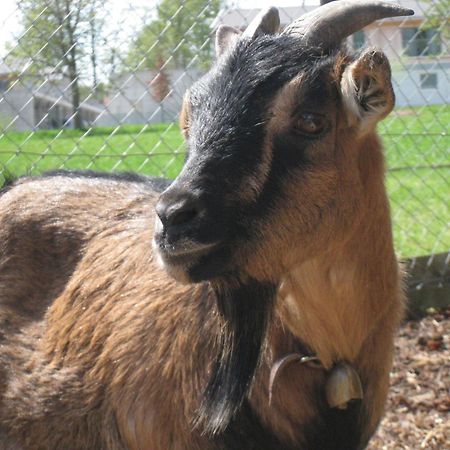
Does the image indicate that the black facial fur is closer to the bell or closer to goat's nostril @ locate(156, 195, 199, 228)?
goat's nostril @ locate(156, 195, 199, 228)

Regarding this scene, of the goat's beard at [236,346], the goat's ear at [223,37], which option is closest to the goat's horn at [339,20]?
the goat's ear at [223,37]

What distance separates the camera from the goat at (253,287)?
3402 millimetres

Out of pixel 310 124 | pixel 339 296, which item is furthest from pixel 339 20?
pixel 339 296

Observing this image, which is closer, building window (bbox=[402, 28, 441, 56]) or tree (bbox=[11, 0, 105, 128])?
tree (bbox=[11, 0, 105, 128])

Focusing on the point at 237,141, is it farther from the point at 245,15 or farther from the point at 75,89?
the point at 245,15

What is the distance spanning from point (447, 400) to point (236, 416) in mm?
2673

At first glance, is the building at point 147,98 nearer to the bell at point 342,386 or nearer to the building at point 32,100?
the building at point 32,100

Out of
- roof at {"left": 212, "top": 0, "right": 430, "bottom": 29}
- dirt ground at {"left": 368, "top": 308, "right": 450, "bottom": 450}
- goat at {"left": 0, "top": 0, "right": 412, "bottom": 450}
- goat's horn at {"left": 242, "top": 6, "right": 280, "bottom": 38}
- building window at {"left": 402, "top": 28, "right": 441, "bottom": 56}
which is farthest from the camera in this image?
building window at {"left": 402, "top": 28, "right": 441, "bottom": 56}

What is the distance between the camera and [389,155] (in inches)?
335

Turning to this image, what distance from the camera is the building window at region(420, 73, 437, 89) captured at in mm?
7875

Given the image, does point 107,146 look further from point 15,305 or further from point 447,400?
point 447,400

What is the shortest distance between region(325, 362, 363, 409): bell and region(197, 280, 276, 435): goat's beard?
13.3 inches

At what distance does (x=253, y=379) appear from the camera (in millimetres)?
3801

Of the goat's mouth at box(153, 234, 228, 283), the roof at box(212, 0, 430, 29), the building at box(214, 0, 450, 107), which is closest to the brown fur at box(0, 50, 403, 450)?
the goat's mouth at box(153, 234, 228, 283)
